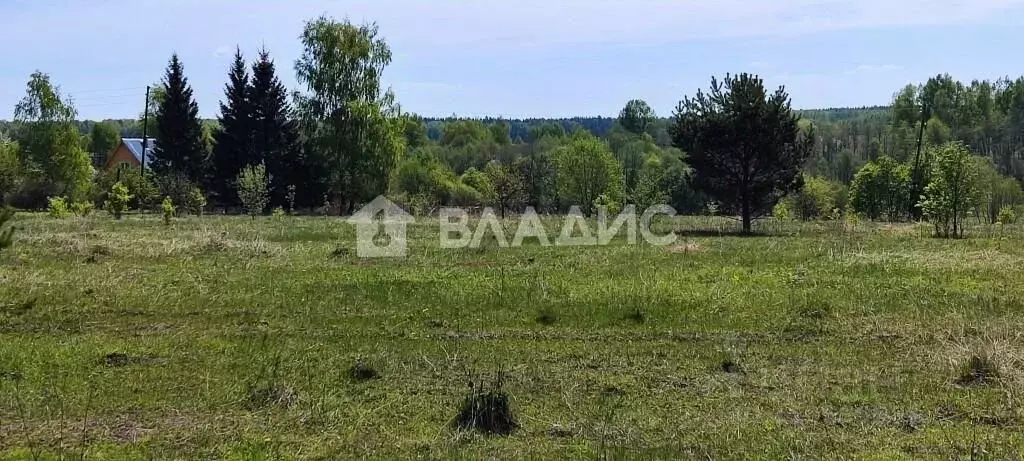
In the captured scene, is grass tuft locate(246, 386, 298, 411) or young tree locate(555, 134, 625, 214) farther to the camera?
young tree locate(555, 134, 625, 214)

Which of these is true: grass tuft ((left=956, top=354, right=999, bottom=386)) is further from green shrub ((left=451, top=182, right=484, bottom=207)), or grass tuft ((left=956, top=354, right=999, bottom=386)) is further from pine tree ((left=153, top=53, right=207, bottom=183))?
green shrub ((left=451, top=182, right=484, bottom=207))

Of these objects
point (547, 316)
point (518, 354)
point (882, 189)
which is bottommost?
point (518, 354)

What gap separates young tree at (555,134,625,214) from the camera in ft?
169

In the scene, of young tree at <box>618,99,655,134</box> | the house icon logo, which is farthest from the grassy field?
young tree at <box>618,99,655,134</box>

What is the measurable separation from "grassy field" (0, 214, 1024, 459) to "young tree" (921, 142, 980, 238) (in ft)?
25.5

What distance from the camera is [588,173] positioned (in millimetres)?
51719

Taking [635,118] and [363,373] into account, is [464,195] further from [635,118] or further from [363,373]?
[635,118]

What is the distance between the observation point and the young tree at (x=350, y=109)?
1597 inches

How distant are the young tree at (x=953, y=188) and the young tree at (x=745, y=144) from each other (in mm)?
4070

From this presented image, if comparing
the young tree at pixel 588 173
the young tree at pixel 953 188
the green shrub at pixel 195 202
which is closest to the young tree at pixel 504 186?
the young tree at pixel 588 173

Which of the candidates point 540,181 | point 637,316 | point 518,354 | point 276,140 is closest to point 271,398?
point 518,354

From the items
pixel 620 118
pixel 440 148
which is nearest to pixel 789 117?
pixel 440 148

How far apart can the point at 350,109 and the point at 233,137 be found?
7404 mm

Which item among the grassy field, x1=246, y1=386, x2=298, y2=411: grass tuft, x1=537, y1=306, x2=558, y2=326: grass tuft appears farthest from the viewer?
x1=537, y1=306, x2=558, y2=326: grass tuft
